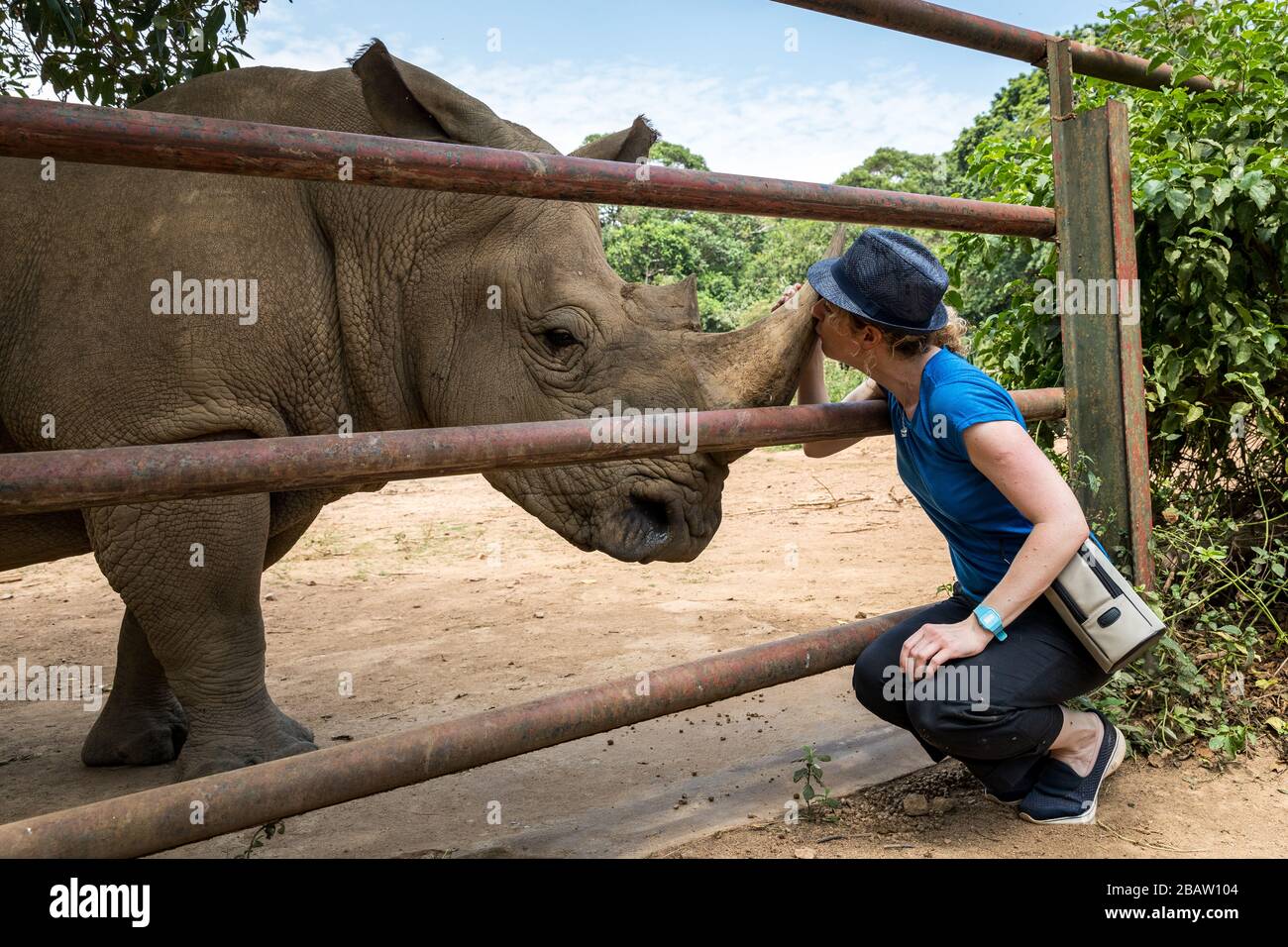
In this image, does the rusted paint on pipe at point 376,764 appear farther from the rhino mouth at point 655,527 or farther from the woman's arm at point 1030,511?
the rhino mouth at point 655,527

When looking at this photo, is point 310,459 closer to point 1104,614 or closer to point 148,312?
point 148,312

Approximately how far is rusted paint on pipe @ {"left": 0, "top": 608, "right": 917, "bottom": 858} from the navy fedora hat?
29.9 inches

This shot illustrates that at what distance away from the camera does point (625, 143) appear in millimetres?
3855

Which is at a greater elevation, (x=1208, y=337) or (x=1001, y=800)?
(x=1208, y=337)

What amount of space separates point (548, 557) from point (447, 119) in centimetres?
479

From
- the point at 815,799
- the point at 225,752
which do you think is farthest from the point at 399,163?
the point at 225,752

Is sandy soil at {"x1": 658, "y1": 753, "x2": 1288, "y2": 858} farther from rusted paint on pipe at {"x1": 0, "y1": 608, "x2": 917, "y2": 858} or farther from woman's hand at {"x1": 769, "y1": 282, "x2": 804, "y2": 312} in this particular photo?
woman's hand at {"x1": 769, "y1": 282, "x2": 804, "y2": 312}

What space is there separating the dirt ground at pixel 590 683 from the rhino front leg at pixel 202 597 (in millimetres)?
413

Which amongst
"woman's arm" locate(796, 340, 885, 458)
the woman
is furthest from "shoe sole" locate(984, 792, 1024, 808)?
"woman's arm" locate(796, 340, 885, 458)

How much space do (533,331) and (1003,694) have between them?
5.71 ft

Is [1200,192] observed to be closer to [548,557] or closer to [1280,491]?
[1280,491]

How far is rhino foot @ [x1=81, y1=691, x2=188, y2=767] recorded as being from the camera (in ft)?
12.1

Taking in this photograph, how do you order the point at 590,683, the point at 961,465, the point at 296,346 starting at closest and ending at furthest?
the point at 961,465, the point at 296,346, the point at 590,683

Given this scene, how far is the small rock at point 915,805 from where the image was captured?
263 centimetres
